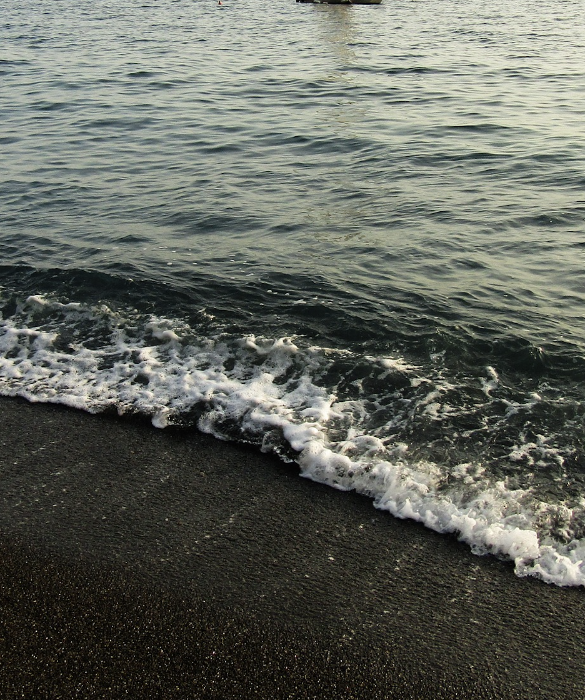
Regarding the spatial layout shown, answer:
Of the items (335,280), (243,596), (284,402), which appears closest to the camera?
(243,596)

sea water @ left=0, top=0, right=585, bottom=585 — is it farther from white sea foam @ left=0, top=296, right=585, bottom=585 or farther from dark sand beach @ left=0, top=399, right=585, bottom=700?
dark sand beach @ left=0, top=399, right=585, bottom=700

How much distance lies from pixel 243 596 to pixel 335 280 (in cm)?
393

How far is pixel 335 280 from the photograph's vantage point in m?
6.93

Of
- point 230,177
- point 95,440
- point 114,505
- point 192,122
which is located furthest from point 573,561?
point 192,122

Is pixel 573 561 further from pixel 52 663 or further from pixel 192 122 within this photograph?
pixel 192 122

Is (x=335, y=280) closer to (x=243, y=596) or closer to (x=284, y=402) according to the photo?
(x=284, y=402)

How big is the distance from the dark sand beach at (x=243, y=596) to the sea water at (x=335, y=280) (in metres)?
0.29

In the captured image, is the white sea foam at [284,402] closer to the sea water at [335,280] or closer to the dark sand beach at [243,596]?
the sea water at [335,280]

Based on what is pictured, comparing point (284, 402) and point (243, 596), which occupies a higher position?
point (243, 596)

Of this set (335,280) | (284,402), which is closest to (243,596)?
(284,402)

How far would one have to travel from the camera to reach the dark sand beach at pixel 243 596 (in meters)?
3.08

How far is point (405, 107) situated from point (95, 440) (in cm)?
1117

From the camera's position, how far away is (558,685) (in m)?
3.07

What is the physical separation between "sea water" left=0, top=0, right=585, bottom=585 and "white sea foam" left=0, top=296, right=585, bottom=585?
0.05 ft
